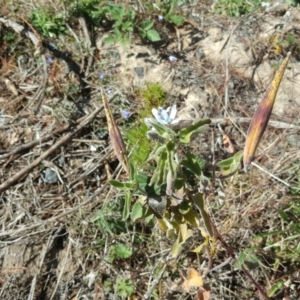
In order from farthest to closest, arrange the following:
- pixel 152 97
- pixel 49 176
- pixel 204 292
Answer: pixel 152 97, pixel 49 176, pixel 204 292

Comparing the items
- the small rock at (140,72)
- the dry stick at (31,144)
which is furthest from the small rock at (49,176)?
the small rock at (140,72)

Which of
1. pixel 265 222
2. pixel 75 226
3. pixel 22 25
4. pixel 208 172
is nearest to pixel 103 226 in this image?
pixel 75 226

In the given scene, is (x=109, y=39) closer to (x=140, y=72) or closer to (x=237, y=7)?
(x=140, y=72)

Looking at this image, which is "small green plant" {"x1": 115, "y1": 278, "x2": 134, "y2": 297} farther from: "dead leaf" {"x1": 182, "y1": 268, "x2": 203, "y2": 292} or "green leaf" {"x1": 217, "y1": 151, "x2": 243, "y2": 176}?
"green leaf" {"x1": 217, "y1": 151, "x2": 243, "y2": 176}

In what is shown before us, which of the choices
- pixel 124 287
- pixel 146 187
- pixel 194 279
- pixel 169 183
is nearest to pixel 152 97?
pixel 124 287

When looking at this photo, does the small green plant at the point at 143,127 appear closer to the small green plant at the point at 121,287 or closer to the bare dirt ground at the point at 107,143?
the bare dirt ground at the point at 107,143

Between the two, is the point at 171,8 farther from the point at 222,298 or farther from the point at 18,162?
the point at 222,298

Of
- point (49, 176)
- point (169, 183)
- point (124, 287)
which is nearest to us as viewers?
point (169, 183)
